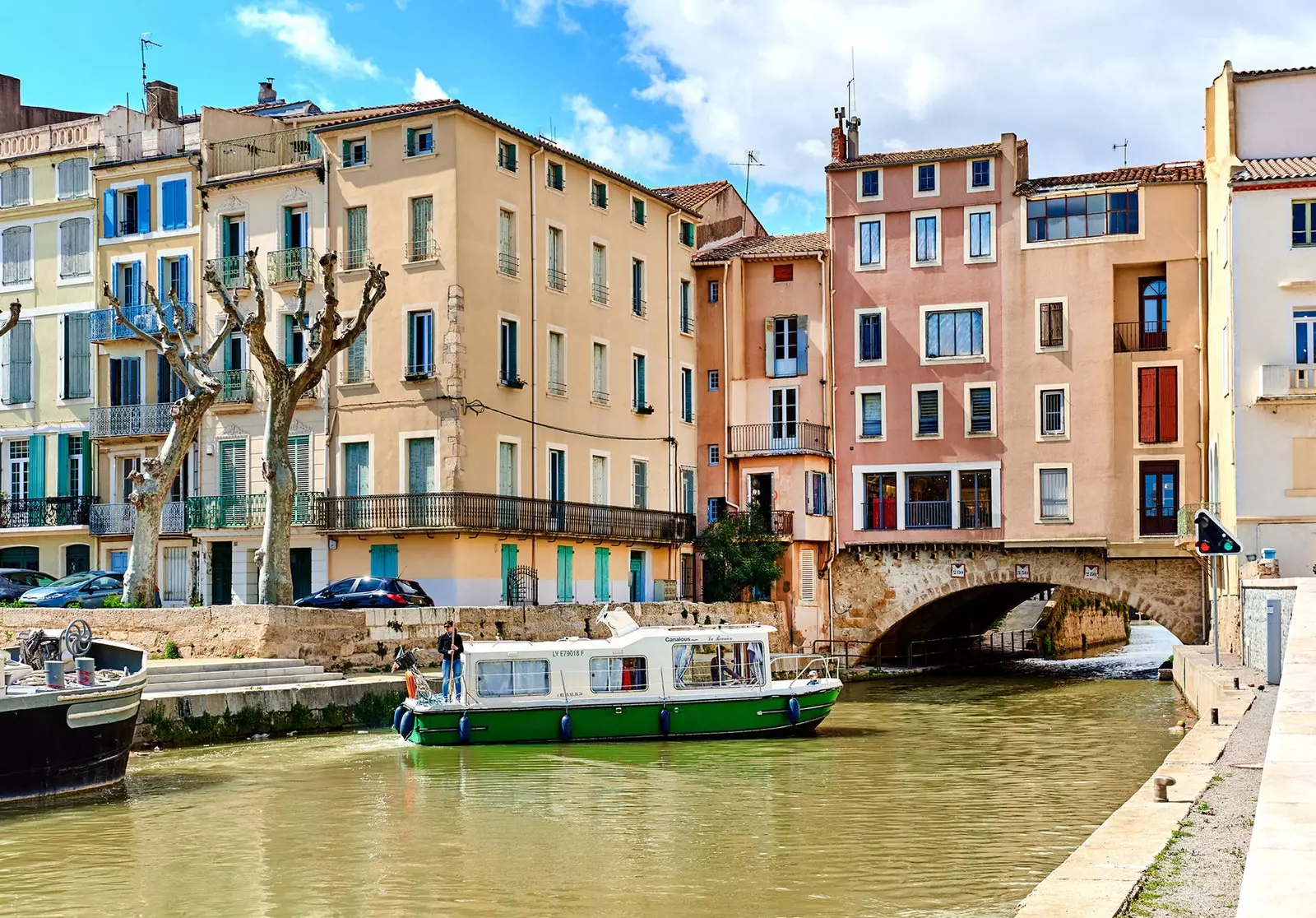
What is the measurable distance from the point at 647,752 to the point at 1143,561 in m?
25.8

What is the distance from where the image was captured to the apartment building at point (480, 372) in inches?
1699

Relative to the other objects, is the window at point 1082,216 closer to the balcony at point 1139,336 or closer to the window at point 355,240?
the balcony at point 1139,336

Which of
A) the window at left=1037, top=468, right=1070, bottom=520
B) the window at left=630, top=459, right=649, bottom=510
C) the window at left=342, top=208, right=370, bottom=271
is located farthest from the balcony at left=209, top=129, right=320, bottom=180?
the window at left=1037, top=468, right=1070, bottom=520

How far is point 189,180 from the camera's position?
1905 inches

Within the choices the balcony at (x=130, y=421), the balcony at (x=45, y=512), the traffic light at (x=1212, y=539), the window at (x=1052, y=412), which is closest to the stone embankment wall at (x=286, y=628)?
the balcony at (x=130, y=421)

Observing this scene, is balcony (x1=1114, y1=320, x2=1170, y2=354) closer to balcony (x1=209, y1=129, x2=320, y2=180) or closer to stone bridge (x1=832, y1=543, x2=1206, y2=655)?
stone bridge (x1=832, y1=543, x2=1206, y2=655)

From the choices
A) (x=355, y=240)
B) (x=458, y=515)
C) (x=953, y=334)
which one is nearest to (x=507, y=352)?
(x=355, y=240)

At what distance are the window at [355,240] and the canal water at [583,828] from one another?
1930 centimetres

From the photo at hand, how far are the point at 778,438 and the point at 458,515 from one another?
566 inches

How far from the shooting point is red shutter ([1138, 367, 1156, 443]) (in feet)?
160

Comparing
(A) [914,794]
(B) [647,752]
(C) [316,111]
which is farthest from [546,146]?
(A) [914,794]

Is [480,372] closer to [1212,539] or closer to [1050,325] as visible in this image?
[1050,325]

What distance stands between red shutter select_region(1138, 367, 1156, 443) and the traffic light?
19059 mm

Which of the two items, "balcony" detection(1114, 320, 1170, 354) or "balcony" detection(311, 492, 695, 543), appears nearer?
"balcony" detection(311, 492, 695, 543)
